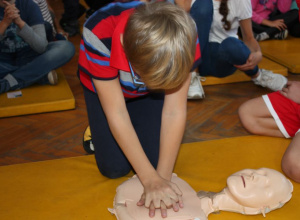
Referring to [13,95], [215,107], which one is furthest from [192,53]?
[13,95]

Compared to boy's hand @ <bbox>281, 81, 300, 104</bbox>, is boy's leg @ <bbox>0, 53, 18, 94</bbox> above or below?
below

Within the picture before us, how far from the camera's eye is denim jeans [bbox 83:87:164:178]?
6.07 ft

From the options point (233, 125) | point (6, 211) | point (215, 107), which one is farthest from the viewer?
point (215, 107)

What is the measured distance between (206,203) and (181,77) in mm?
618

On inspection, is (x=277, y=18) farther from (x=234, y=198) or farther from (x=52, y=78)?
(x=234, y=198)

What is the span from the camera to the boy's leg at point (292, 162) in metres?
1.79

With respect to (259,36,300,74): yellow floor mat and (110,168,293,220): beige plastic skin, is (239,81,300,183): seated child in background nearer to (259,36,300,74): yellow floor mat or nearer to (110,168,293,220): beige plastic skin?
(110,168,293,220): beige plastic skin

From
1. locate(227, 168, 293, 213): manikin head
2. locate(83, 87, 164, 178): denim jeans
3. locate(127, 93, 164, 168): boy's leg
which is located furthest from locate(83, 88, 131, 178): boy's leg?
locate(227, 168, 293, 213): manikin head

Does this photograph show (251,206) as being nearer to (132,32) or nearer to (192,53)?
(192,53)

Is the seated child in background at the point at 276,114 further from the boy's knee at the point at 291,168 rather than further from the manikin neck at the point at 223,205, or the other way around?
the manikin neck at the point at 223,205

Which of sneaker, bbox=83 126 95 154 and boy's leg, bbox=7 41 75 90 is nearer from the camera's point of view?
sneaker, bbox=83 126 95 154

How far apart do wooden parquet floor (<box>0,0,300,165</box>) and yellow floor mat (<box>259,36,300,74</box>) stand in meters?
0.50

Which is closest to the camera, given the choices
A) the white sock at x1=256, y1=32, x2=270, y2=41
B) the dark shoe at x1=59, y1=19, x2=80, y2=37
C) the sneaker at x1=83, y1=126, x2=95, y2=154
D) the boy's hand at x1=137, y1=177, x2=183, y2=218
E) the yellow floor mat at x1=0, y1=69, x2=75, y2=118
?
the boy's hand at x1=137, y1=177, x2=183, y2=218

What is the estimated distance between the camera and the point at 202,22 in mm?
2775
